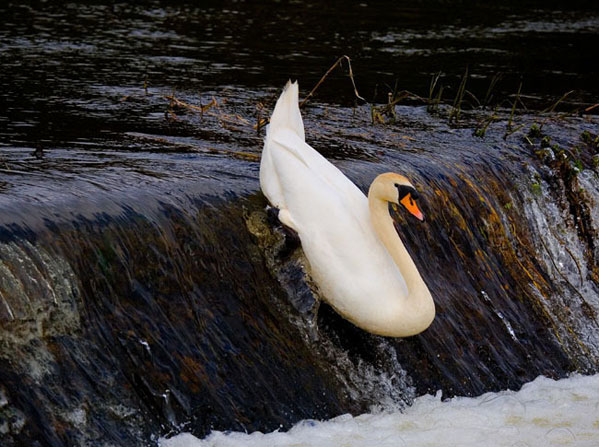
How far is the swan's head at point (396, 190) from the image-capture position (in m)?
6.09

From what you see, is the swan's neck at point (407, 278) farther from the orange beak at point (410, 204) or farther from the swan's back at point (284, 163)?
the swan's back at point (284, 163)

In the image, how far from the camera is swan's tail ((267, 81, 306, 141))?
682 cm

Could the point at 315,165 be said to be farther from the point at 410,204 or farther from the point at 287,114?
the point at 410,204

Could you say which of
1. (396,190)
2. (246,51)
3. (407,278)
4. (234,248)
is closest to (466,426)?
(407,278)

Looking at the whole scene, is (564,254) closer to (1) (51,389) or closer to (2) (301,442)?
(2) (301,442)

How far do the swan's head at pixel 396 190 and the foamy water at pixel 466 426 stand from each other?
3.79 ft

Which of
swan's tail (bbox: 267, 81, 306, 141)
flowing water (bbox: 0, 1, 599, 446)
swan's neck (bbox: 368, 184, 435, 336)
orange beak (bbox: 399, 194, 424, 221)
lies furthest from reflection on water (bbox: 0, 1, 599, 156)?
orange beak (bbox: 399, 194, 424, 221)

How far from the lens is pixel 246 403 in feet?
19.0

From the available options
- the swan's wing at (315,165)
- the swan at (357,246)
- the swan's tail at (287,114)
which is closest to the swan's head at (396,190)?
the swan at (357,246)

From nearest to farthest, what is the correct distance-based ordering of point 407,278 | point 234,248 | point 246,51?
1. point 407,278
2. point 234,248
3. point 246,51

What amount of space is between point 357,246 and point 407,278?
33 cm

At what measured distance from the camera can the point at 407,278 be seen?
6.08 meters

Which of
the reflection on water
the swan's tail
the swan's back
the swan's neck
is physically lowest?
the reflection on water

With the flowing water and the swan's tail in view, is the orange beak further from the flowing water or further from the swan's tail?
the swan's tail
